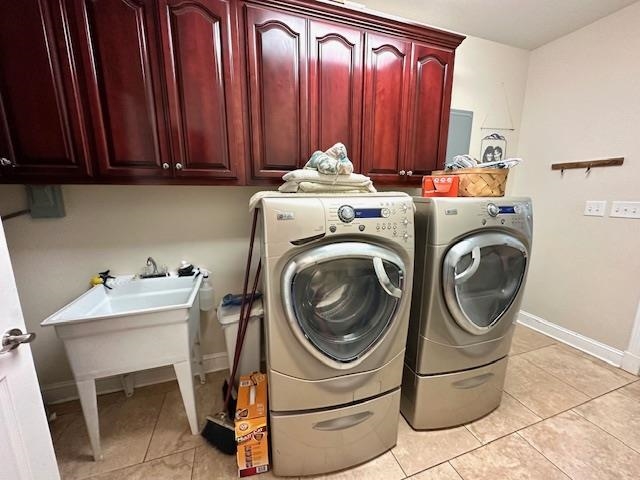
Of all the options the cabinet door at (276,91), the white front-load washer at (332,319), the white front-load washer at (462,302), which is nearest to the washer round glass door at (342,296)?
the white front-load washer at (332,319)

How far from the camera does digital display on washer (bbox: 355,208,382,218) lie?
3.20 ft

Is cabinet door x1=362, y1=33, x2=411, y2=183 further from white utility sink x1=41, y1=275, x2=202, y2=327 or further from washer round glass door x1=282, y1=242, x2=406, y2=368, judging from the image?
white utility sink x1=41, y1=275, x2=202, y2=327

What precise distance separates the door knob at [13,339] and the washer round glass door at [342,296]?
0.68 metres

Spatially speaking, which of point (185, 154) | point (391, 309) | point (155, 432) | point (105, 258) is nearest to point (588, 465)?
point (391, 309)

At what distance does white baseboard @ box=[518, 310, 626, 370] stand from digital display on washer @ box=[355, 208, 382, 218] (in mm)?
2331

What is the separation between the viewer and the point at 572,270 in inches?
83.0

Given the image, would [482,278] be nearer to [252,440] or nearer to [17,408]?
[252,440]

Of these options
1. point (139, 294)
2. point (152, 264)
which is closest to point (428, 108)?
point (152, 264)

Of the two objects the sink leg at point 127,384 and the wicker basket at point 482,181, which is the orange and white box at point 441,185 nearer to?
the wicker basket at point 482,181

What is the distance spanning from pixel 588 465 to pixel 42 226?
10.1 feet

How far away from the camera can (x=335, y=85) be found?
4.76 feet

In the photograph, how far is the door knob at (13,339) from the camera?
2.03 feet

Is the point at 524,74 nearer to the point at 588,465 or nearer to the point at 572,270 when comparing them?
the point at 572,270

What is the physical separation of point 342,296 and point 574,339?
2.35 m
